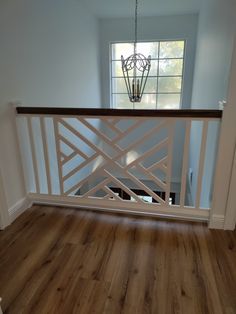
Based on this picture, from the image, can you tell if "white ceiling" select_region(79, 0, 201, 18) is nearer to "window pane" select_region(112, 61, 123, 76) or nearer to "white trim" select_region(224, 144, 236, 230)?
"window pane" select_region(112, 61, 123, 76)

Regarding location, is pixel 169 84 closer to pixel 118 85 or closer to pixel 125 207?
pixel 118 85

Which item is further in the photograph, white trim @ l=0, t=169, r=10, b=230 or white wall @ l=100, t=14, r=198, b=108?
white wall @ l=100, t=14, r=198, b=108

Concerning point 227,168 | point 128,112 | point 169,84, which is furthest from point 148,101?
point 227,168

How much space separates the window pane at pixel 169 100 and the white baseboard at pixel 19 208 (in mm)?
3717

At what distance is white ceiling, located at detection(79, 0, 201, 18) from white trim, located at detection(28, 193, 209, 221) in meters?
3.11

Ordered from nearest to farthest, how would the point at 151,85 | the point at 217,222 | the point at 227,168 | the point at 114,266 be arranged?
the point at 114,266, the point at 227,168, the point at 217,222, the point at 151,85

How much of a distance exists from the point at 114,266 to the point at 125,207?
0.62m

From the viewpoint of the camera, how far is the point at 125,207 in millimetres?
2074

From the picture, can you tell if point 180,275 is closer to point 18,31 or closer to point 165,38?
point 18,31

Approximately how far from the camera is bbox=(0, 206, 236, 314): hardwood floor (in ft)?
4.20

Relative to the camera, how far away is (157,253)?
1.63 metres

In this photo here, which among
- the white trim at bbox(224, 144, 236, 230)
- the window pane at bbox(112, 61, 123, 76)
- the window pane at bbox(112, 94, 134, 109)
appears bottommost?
the white trim at bbox(224, 144, 236, 230)

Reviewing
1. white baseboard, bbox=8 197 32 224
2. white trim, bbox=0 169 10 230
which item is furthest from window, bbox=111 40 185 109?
white trim, bbox=0 169 10 230

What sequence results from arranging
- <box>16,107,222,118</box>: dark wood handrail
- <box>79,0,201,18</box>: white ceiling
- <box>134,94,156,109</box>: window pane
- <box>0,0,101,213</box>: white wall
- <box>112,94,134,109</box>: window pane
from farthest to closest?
<box>112,94,134,109</box>: window pane < <box>134,94,156,109</box>: window pane < <box>79,0,201,18</box>: white ceiling < <box>0,0,101,213</box>: white wall < <box>16,107,222,118</box>: dark wood handrail
